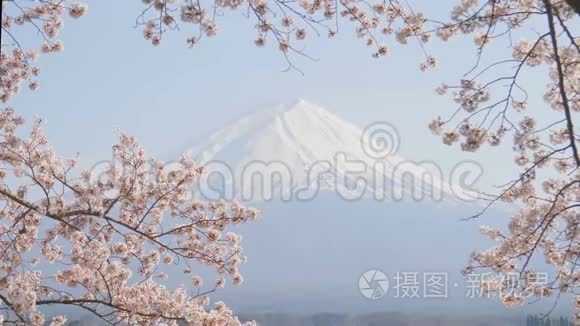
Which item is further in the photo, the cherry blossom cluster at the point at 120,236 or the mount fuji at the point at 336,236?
the mount fuji at the point at 336,236

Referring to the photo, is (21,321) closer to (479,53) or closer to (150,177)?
(150,177)

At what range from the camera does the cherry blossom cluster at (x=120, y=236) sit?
191 inches

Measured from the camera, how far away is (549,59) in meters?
4.69

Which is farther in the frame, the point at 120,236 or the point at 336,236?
the point at 336,236

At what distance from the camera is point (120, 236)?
5.32 meters

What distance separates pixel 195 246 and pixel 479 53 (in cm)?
239

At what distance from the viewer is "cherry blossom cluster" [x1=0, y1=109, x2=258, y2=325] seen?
15.9 ft
